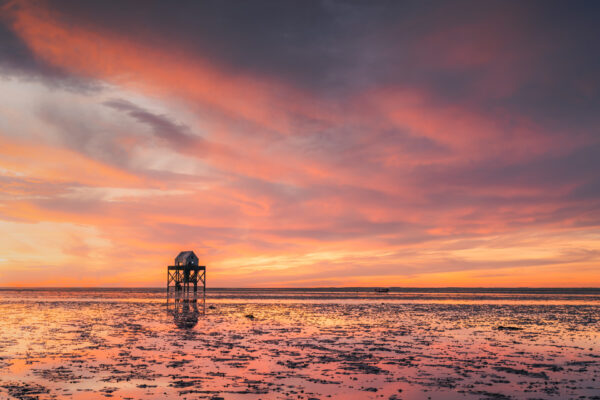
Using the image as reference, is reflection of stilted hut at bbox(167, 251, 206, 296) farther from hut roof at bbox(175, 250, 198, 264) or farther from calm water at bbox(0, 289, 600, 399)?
calm water at bbox(0, 289, 600, 399)

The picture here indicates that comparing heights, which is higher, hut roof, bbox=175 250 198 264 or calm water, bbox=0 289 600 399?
hut roof, bbox=175 250 198 264

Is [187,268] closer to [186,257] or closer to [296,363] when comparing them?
[186,257]

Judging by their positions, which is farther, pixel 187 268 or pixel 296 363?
pixel 187 268

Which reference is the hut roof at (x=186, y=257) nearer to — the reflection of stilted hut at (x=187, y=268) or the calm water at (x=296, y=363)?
the reflection of stilted hut at (x=187, y=268)

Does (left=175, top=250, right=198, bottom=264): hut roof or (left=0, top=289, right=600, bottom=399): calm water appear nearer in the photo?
(left=0, top=289, right=600, bottom=399): calm water

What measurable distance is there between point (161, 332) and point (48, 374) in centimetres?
1625

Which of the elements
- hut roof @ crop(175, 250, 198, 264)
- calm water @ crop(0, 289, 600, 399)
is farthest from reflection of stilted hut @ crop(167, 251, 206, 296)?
calm water @ crop(0, 289, 600, 399)

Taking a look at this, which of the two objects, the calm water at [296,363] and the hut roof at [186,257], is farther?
the hut roof at [186,257]

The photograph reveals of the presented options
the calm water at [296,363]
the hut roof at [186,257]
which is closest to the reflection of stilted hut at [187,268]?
the hut roof at [186,257]

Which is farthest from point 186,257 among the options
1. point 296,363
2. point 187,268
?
point 296,363

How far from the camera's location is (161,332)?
35875mm

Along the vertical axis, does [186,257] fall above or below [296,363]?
above

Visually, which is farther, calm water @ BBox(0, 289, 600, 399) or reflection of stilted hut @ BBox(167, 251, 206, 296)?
reflection of stilted hut @ BBox(167, 251, 206, 296)

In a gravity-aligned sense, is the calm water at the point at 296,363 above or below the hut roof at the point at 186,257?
below
